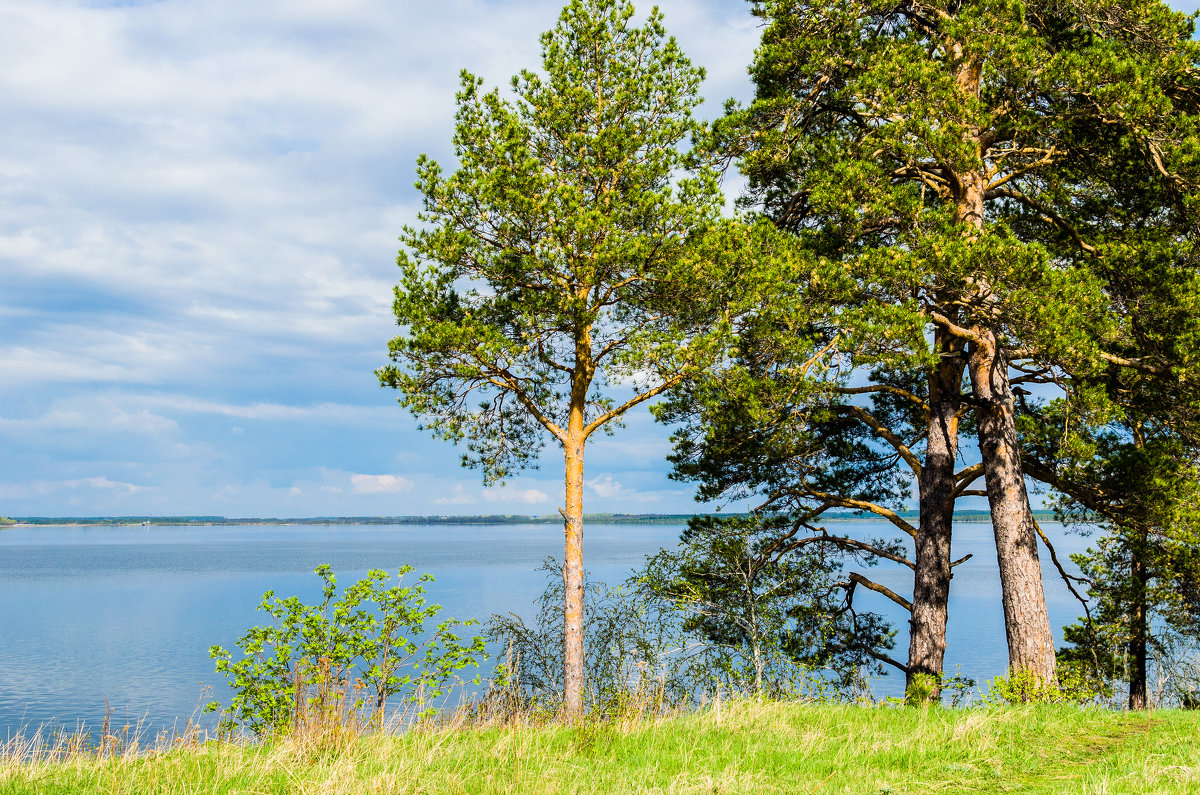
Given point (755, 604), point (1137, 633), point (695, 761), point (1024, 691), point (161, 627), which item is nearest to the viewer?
point (695, 761)

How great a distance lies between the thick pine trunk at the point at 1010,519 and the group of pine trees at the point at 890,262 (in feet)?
0.12

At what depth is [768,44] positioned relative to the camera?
1338cm

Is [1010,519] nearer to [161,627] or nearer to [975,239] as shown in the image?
[975,239]

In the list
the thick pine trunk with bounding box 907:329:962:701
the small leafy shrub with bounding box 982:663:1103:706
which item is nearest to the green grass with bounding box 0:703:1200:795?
the small leafy shrub with bounding box 982:663:1103:706

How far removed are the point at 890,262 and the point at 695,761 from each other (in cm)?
674

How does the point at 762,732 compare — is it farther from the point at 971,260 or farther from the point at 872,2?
the point at 872,2

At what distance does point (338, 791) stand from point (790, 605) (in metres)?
10.4

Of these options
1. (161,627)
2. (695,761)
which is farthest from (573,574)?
(161,627)

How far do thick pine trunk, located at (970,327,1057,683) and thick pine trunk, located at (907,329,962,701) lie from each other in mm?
858

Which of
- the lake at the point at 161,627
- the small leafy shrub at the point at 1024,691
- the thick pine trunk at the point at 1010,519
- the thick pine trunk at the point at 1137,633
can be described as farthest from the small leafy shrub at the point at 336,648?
the thick pine trunk at the point at 1137,633

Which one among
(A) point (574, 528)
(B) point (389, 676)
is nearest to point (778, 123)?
(A) point (574, 528)

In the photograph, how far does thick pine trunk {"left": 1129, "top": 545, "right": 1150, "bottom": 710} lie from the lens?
1373 cm

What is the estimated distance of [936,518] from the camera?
12719 millimetres

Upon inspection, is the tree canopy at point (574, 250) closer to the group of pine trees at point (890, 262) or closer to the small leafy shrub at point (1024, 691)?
the group of pine trees at point (890, 262)
